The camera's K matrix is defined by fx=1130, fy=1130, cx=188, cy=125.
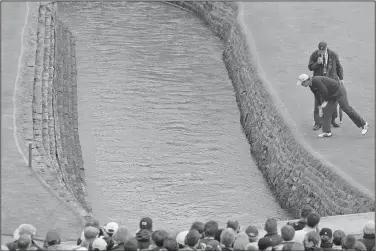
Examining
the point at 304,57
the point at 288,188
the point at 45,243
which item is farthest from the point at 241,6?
the point at 45,243

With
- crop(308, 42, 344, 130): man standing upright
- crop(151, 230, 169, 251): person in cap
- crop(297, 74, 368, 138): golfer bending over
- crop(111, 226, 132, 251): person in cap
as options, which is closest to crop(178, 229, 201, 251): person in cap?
crop(151, 230, 169, 251): person in cap

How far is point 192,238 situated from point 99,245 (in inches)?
→ 48.1

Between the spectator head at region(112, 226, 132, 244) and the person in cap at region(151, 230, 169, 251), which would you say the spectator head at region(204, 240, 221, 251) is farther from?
the spectator head at region(112, 226, 132, 244)

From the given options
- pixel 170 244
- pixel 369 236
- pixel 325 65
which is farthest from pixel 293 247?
pixel 325 65

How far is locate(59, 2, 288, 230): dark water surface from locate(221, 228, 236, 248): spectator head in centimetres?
681

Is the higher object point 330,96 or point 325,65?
point 325,65

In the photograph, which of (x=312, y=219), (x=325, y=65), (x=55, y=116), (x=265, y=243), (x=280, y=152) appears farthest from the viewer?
(x=55, y=116)

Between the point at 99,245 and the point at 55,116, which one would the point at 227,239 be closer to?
the point at 99,245

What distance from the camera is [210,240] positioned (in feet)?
48.6

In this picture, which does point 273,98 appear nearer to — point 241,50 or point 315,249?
point 241,50

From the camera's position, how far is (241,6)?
34062 mm

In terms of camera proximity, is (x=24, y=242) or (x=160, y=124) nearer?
(x=24, y=242)

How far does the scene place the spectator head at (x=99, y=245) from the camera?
1469cm

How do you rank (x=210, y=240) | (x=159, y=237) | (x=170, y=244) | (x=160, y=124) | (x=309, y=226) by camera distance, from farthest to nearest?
(x=160, y=124)
(x=309, y=226)
(x=210, y=240)
(x=159, y=237)
(x=170, y=244)
